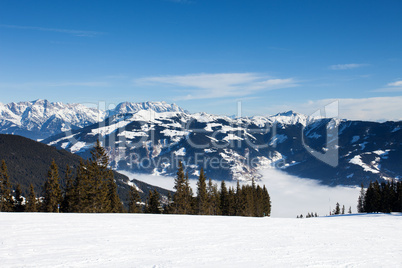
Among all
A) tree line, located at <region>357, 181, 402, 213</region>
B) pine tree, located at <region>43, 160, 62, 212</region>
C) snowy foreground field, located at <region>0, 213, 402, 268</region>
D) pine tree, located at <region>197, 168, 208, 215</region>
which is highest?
snowy foreground field, located at <region>0, 213, 402, 268</region>

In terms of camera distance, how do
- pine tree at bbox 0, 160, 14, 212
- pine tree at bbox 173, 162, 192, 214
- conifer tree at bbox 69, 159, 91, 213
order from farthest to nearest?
pine tree at bbox 173, 162, 192, 214 → pine tree at bbox 0, 160, 14, 212 → conifer tree at bbox 69, 159, 91, 213

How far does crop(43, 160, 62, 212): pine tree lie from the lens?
5523 centimetres

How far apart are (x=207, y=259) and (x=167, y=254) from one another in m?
2.21

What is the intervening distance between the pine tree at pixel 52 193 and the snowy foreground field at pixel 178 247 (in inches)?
1284

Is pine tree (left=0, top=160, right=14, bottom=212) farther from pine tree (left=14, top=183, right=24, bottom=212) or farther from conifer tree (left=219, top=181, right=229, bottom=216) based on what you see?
conifer tree (left=219, top=181, right=229, bottom=216)

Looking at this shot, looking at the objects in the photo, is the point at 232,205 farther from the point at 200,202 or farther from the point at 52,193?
the point at 52,193

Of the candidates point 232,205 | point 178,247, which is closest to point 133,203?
point 232,205

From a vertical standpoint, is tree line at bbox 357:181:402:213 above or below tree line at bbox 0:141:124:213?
below

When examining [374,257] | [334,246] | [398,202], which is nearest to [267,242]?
[334,246]

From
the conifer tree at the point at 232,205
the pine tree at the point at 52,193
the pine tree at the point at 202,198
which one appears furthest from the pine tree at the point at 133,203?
the conifer tree at the point at 232,205

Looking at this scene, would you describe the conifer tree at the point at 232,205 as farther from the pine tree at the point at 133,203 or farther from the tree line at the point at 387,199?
the tree line at the point at 387,199

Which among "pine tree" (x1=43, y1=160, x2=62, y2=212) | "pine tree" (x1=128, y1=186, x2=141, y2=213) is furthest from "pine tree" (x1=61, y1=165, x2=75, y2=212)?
"pine tree" (x1=128, y1=186, x2=141, y2=213)

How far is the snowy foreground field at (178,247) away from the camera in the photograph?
14570 millimetres

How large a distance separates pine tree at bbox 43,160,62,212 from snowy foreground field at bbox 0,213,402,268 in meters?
32.6
